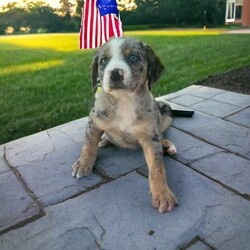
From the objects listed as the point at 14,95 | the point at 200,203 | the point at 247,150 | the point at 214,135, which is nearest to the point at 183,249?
the point at 200,203

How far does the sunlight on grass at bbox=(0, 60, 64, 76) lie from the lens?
8.32 metres

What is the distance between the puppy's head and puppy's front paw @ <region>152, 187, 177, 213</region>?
33.8 inches

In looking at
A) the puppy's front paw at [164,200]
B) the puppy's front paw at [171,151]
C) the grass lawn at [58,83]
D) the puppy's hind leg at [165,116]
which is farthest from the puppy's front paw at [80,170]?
the grass lawn at [58,83]

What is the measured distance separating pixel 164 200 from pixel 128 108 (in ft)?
2.78

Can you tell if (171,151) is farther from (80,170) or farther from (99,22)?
(99,22)

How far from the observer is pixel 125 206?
2508 millimetres

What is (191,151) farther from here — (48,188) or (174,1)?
(174,1)

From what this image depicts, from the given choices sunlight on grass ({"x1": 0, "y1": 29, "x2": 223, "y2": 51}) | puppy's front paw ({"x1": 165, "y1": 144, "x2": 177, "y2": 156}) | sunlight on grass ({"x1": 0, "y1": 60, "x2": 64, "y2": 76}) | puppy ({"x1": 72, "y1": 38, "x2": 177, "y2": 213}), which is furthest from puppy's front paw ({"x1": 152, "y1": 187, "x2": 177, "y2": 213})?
sunlight on grass ({"x1": 0, "y1": 29, "x2": 223, "y2": 51})

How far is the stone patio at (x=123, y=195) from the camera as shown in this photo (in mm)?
2191

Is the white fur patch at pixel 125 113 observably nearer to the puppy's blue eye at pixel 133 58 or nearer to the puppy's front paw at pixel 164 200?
the puppy's blue eye at pixel 133 58

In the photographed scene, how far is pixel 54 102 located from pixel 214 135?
8.97 feet

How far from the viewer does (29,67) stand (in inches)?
348

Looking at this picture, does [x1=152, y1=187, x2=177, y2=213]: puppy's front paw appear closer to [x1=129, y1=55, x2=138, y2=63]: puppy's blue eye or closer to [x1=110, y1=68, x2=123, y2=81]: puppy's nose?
[x1=110, y1=68, x2=123, y2=81]: puppy's nose

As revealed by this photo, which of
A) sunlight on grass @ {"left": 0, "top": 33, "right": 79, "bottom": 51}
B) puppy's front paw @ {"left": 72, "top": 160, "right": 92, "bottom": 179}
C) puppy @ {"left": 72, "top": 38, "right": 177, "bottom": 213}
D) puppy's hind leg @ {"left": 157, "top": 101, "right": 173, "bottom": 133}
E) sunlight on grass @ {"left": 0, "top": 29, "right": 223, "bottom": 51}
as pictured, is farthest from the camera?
sunlight on grass @ {"left": 0, "top": 29, "right": 223, "bottom": 51}
